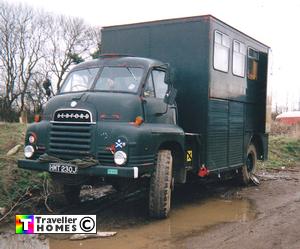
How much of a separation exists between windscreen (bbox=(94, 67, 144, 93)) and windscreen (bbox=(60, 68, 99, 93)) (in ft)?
0.61

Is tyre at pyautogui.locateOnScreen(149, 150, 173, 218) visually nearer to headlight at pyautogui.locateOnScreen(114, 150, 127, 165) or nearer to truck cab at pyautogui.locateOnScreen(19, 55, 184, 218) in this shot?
truck cab at pyautogui.locateOnScreen(19, 55, 184, 218)

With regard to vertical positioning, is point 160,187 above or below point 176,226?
above

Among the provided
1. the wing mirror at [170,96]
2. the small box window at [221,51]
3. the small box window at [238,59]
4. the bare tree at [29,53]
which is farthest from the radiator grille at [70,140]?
the bare tree at [29,53]

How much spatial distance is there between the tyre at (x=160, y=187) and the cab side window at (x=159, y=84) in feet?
3.77

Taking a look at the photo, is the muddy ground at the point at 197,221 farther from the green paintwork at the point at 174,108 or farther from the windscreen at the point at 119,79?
the windscreen at the point at 119,79

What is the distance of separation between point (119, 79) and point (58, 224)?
2806 millimetres

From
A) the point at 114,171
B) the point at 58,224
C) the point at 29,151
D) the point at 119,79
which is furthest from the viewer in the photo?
the point at 119,79

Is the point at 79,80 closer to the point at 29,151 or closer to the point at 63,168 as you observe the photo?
the point at 29,151

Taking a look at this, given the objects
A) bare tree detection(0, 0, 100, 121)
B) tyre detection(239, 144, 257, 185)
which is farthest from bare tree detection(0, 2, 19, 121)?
tyre detection(239, 144, 257, 185)

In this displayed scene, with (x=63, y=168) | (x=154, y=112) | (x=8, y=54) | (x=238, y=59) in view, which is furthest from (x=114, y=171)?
(x=8, y=54)

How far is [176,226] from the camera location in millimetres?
7340

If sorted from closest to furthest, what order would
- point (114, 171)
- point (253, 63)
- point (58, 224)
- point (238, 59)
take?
point (58, 224) → point (114, 171) → point (238, 59) → point (253, 63)

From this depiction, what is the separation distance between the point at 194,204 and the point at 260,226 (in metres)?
2.28

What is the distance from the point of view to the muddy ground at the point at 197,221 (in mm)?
6277
